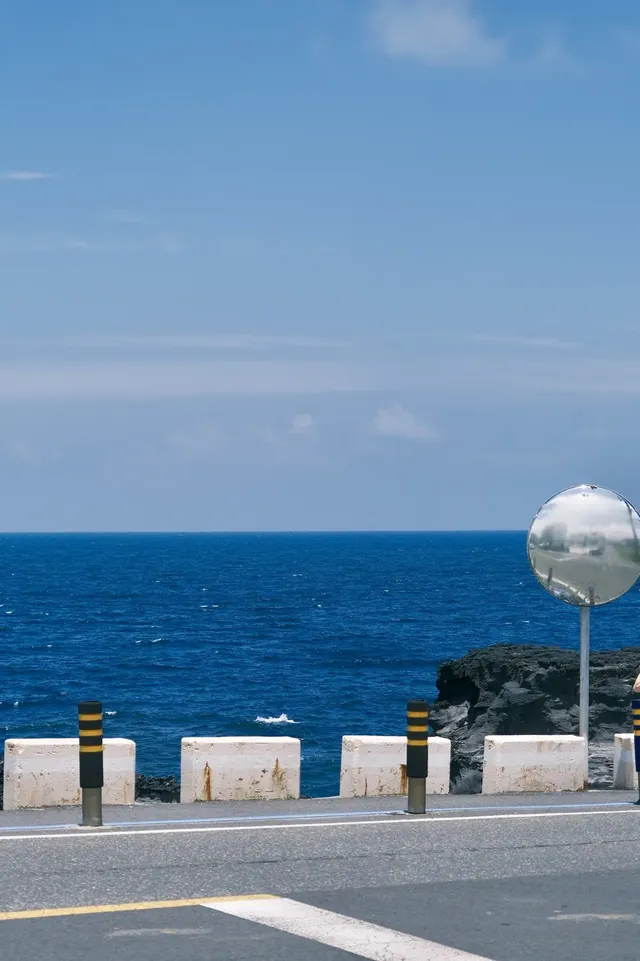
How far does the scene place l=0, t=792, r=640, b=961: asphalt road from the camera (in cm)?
733

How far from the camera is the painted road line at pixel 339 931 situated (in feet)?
23.3

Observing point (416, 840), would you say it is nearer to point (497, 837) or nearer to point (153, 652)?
point (497, 837)

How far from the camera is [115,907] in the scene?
820 cm

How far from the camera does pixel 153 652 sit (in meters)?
84.2

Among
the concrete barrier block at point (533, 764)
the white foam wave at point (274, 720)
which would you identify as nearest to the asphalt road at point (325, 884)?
the concrete barrier block at point (533, 764)

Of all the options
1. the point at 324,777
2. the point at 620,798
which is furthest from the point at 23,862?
the point at 324,777

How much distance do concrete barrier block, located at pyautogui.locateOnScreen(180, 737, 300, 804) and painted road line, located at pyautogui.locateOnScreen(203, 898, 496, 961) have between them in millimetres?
5096

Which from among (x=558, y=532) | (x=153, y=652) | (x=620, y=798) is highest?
(x=558, y=532)

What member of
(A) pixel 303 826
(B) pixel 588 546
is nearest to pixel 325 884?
(A) pixel 303 826

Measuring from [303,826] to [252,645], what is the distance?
77.3m

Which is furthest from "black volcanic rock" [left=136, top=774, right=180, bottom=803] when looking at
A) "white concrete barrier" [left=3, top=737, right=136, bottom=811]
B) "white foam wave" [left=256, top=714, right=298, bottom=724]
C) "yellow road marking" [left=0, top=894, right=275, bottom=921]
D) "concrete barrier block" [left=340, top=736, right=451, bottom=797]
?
"yellow road marking" [left=0, top=894, right=275, bottom=921]

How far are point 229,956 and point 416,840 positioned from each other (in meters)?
4.03

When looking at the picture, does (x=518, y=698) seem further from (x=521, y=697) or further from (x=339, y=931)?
(x=339, y=931)

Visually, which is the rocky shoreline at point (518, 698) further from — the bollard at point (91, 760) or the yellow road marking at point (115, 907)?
the yellow road marking at point (115, 907)
